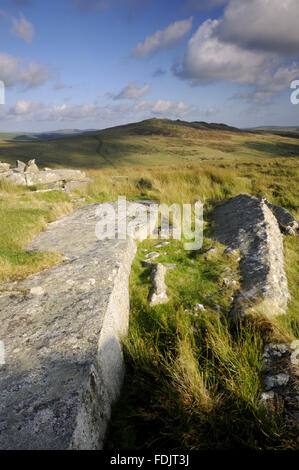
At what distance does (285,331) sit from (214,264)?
2.21 metres

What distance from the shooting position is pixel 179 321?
331cm

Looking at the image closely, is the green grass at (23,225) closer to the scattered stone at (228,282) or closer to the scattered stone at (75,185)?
the scattered stone at (75,185)

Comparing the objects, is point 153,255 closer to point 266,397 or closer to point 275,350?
point 275,350

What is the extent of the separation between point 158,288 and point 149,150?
65249 mm

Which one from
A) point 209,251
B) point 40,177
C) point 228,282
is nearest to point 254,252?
point 209,251

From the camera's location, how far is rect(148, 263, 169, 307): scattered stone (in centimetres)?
405

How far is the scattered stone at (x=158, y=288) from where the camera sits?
4.05 metres

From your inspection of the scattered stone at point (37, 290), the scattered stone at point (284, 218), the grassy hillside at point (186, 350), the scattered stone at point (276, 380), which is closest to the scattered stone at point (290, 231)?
the scattered stone at point (284, 218)

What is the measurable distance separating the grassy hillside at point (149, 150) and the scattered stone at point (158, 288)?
41.6 metres

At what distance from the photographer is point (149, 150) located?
214 feet

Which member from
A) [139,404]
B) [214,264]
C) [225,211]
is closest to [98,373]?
[139,404]

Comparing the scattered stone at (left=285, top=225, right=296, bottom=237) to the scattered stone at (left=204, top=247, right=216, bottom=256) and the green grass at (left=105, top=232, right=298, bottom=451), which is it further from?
the green grass at (left=105, top=232, right=298, bottom=451)

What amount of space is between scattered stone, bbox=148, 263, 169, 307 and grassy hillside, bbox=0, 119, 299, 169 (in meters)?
41.6
